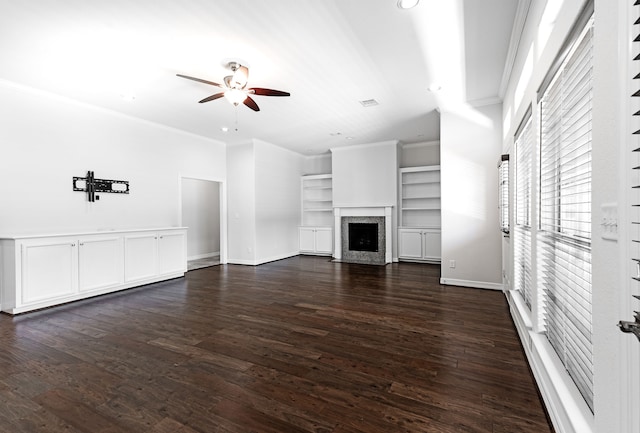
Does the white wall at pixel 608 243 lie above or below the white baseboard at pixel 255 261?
above

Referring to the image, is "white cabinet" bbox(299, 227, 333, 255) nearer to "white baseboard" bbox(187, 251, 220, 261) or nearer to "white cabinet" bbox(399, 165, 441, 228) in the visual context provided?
"white cabinet" bbox(399, 165, 441, 228)

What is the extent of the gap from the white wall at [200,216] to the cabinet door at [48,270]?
3474 mm

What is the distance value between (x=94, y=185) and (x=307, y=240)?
16.7ft

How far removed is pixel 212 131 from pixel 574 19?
5.91 meters

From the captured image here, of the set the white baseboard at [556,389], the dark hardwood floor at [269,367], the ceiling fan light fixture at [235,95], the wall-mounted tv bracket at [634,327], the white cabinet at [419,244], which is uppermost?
the ceiling fan light fixture at [235,95]

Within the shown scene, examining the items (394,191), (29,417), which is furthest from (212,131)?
(29,417)

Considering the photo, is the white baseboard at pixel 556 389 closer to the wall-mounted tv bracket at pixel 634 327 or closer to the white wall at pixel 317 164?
the wall-mounted tv bracket at pixel 634 327

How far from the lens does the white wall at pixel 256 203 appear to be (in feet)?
22.7

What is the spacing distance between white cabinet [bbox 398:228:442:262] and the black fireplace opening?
594 millimetres

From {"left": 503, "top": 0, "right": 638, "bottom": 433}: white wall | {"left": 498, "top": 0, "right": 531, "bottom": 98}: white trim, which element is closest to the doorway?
{"left": 498, "top": 0, "right": 531, "bottom": 98}: white trim

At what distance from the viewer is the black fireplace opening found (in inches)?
289

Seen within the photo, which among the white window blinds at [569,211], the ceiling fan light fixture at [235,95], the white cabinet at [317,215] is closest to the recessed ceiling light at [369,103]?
the ceiling fan light fixture at [235,95]

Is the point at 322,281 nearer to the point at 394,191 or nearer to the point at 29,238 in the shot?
the point at 394,191

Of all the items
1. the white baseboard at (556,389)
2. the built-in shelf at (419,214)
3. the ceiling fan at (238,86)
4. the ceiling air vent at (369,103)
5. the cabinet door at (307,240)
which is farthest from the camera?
the cabinet door at (307,240)
